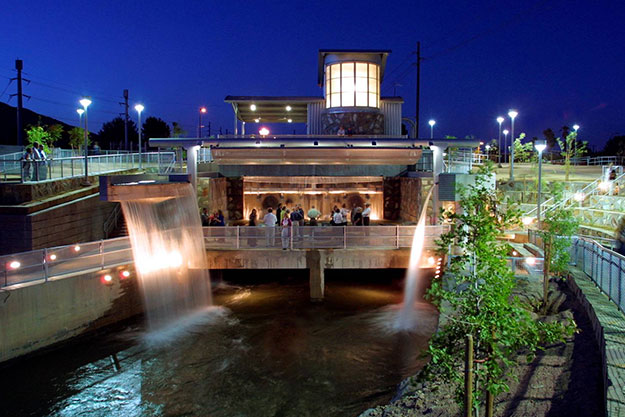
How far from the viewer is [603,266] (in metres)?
12.9

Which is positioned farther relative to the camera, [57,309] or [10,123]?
[10,123]

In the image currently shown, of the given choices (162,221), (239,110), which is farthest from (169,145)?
(239,110)

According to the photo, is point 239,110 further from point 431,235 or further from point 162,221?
point 431,235

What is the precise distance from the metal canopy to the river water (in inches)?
786

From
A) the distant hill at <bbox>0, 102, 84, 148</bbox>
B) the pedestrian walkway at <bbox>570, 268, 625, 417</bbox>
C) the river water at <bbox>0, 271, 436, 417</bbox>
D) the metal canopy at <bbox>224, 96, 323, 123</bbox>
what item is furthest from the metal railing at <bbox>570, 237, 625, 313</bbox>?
the distant hill at <bbox>0, 102, 84, 148</bbox>

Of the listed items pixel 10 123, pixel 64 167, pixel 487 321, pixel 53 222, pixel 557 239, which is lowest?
pixel 487 321

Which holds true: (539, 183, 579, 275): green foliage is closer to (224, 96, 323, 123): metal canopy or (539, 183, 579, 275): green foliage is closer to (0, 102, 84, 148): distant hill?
(224, 96, 323, 123): metal canopy

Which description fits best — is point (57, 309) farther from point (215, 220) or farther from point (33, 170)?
point (215, 220)

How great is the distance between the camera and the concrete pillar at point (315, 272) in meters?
19.5

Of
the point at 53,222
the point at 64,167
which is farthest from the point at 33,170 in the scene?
the point at 53,222

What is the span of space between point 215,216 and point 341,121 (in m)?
14.5

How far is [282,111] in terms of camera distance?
39.6 metres

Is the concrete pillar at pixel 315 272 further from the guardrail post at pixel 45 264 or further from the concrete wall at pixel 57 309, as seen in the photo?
the guardrail post at pixel 45 264

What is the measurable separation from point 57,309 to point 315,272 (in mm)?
9583
